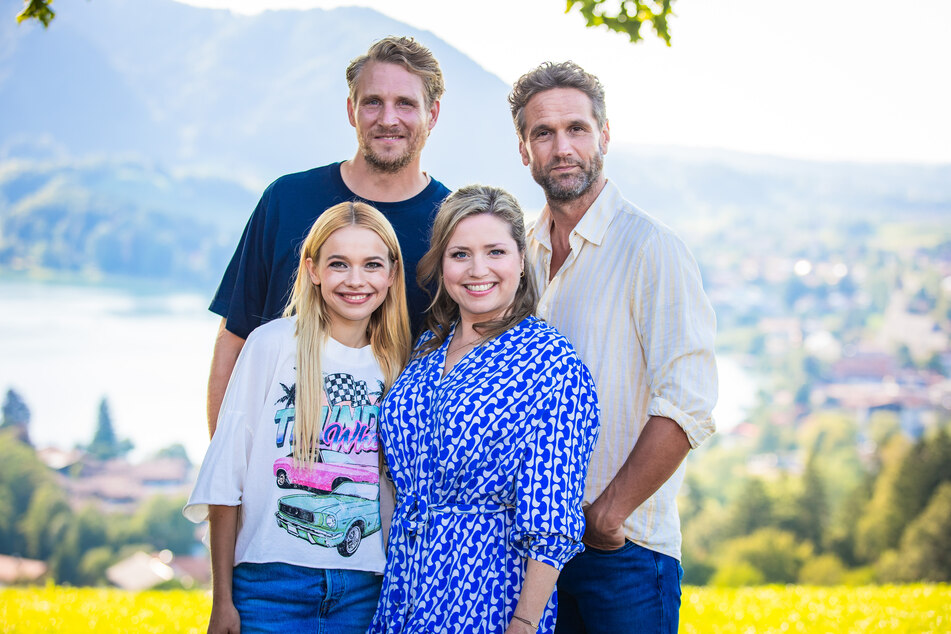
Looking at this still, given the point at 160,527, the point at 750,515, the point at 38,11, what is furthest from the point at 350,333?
the point at 160,527

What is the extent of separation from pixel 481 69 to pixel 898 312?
159 feet

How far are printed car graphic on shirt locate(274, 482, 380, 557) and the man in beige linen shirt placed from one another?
2.46 feet

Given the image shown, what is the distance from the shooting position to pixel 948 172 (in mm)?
81750

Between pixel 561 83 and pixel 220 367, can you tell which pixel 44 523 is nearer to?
pixel 220 367

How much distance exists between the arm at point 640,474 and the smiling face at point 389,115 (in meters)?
1.60

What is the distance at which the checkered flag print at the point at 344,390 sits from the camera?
2.79 meters

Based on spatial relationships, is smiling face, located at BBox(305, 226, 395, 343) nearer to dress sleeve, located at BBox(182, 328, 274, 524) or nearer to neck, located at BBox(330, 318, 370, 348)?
neck, located at BBox(330, 318, 370, 348)

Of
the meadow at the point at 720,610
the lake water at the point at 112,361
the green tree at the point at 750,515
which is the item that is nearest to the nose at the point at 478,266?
the meadow at the point at 720,610

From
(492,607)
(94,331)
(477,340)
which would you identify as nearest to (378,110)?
(477,340)

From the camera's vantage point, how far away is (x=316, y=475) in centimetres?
270

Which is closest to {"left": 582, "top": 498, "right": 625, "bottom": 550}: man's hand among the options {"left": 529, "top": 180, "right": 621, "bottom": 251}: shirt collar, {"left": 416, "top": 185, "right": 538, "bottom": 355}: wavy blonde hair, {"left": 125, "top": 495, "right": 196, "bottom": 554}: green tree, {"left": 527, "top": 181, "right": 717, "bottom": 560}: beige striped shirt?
{"left": 527, "top": 181, "right": 717, "bottom": 560}: beige striped shirt

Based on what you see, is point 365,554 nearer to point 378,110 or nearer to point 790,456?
point 378,110

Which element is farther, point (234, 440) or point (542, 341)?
point (234, 440)

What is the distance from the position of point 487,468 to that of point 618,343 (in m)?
0.75
